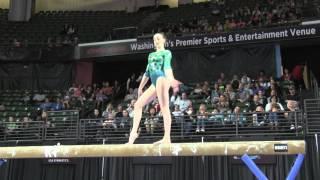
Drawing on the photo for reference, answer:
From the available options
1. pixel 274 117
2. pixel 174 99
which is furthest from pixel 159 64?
pixel 174 99

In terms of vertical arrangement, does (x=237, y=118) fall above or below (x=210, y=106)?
below

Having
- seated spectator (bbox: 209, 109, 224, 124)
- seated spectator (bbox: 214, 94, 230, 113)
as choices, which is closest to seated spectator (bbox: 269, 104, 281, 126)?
seated spectator (bbox: 209, 109, 224, 124)

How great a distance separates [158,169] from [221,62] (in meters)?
5.39

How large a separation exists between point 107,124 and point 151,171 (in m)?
1.79

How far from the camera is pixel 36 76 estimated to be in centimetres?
1817

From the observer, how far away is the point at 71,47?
56.7ft

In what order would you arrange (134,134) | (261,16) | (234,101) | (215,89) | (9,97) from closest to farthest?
(134,134) → (234,101) → (215,89) → (261,16) → (9,97)

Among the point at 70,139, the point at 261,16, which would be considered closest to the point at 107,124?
the point at 70,139

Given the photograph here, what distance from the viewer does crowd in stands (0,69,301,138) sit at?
1084 centimetres

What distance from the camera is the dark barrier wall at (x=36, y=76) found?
59.0ft

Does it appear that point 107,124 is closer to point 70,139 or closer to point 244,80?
point 70,139

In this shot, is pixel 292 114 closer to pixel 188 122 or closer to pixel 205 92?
pixel 188 122

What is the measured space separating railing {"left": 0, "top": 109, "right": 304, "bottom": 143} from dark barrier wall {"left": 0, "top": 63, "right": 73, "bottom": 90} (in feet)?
13.8

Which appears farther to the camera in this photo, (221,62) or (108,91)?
(108,91)
